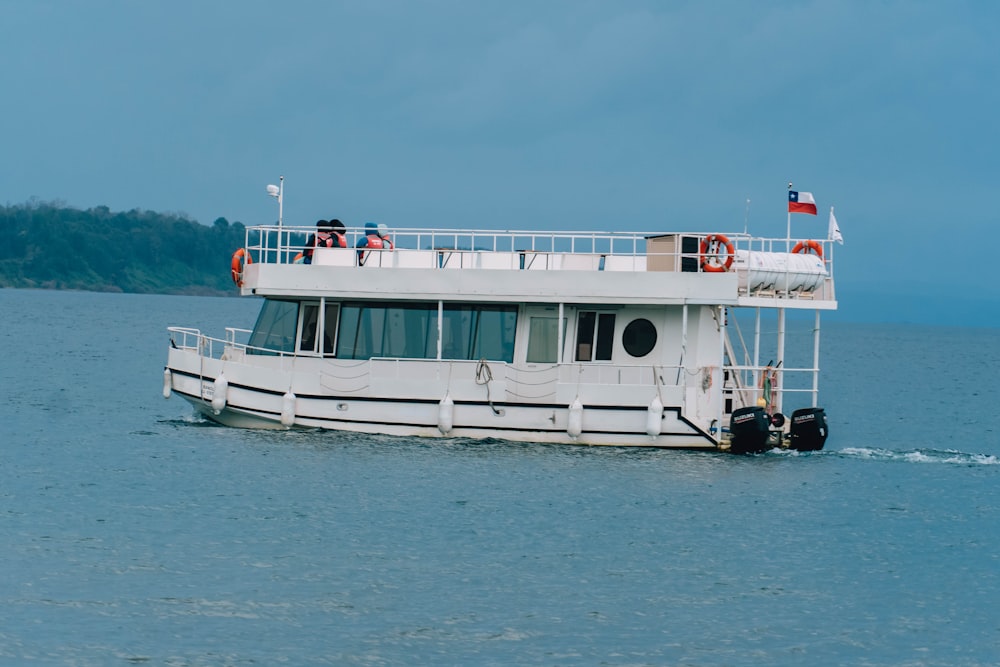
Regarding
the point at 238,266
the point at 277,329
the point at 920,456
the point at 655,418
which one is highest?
the point at 238,266

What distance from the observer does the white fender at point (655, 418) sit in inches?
1042

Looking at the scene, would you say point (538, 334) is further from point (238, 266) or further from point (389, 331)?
point (238, 266)

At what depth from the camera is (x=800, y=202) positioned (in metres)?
28.5

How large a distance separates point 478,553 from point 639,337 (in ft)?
28.6

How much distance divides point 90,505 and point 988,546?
15308 millimetres

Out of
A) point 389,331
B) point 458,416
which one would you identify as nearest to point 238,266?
point 389,331

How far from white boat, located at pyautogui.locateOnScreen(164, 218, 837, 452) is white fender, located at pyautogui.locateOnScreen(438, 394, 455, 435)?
0.03 metres

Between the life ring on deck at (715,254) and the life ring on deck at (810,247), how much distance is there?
7.30 feet

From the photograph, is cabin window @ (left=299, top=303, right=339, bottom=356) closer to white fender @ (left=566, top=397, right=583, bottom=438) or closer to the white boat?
the white boat

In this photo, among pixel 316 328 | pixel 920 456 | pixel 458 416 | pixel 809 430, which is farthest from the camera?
pixel 920 456

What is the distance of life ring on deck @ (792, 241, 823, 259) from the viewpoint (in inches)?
1145

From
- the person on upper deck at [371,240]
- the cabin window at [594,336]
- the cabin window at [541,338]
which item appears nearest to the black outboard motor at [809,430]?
the cabin window at [594,336]

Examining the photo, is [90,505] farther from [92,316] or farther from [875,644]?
[92,316]

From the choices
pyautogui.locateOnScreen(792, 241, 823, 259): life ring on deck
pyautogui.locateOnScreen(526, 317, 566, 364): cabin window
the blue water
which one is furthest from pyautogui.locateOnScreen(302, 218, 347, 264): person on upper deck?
pyautogui.locateOnScreen(792, 241, 823, 259): life ring on deck
